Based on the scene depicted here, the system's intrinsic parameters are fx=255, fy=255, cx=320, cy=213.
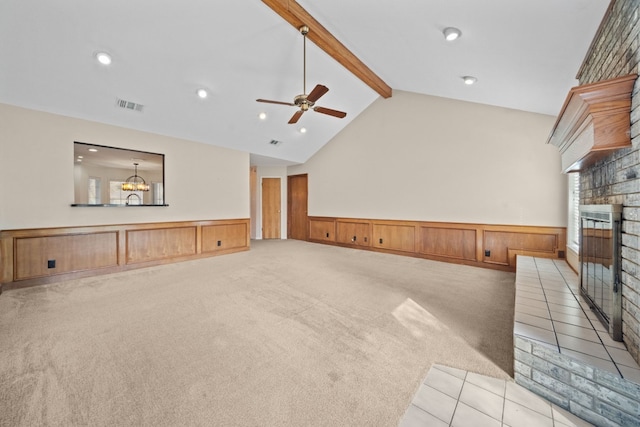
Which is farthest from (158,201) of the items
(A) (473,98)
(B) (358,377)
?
(A) (473,98)

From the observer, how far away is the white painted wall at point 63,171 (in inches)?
133

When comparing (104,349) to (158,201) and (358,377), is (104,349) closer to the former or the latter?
(358,377)

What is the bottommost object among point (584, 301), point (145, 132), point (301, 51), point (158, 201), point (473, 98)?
point (584, 301)

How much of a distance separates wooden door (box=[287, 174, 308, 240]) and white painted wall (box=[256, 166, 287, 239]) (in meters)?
0.14

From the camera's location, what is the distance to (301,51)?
381 centimetres

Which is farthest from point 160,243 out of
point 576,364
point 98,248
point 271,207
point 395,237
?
point 576,364

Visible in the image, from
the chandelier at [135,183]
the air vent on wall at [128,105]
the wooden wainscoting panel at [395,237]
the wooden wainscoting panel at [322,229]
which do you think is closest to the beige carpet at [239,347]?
the wooden wainscoting panel at [395,237]

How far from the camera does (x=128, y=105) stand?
12.9 feet

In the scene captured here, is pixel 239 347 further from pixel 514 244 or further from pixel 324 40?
pixel 514 244

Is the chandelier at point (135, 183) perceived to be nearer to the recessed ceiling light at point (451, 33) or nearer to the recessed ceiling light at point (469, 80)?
the recessed ceiling light at point (451, 33)

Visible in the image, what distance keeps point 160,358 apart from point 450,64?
4.38 m

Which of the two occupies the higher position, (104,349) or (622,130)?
(622,130)

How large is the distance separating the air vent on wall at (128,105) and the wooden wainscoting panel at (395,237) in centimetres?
499

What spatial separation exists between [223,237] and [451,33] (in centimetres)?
533
